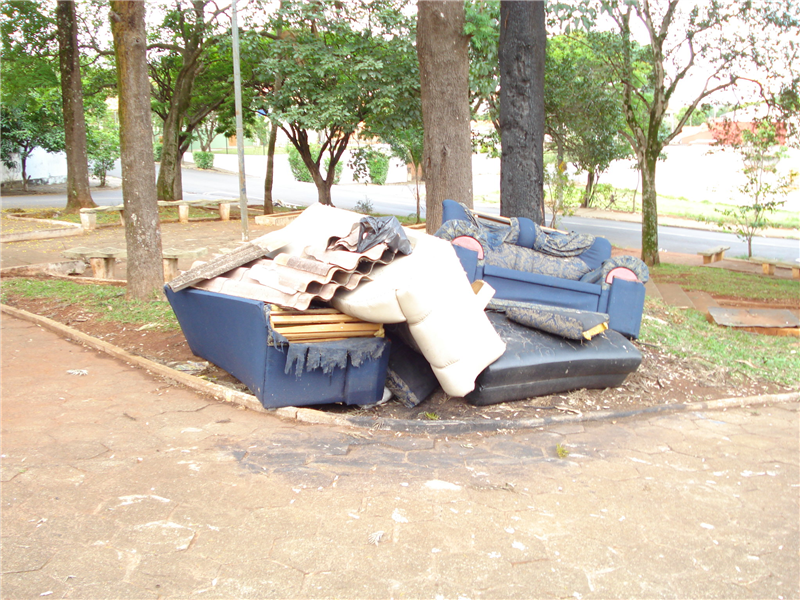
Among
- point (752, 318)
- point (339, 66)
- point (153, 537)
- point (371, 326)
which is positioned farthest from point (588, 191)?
point (153, 537)

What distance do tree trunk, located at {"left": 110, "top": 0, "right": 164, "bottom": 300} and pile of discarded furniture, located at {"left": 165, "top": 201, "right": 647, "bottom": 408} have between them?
2.34m

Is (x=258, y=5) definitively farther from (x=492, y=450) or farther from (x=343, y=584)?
(x=343, y=584)

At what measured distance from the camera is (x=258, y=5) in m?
16.2

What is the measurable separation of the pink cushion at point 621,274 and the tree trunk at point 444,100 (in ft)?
7.11

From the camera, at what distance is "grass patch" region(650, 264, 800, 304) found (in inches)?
441

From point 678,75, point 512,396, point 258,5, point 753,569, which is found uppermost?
point 258,5

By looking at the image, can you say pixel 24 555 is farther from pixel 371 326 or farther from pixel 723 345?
pixel 723 345

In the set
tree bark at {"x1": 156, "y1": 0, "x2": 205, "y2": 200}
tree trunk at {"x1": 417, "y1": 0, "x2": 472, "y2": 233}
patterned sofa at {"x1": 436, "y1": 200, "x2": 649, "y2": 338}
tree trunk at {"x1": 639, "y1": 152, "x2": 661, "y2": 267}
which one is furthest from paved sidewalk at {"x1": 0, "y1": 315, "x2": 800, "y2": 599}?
tree bark at {"x1": 156, "y1": 0, "x2": 205, "y2": 200}

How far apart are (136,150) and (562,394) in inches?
205

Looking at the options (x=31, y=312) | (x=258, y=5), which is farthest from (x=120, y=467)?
(x=258, y=5)

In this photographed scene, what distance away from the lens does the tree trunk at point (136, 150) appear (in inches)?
278

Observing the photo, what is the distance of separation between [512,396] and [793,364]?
3.08 metres

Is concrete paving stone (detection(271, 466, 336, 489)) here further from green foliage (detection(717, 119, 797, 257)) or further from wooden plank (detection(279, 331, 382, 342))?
green foliage (detection(717, 119, 797, 257))

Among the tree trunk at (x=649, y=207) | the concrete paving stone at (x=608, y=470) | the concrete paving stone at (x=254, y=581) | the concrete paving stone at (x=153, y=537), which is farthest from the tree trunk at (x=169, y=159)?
the concrete paving stone at (x=254, y=581)
